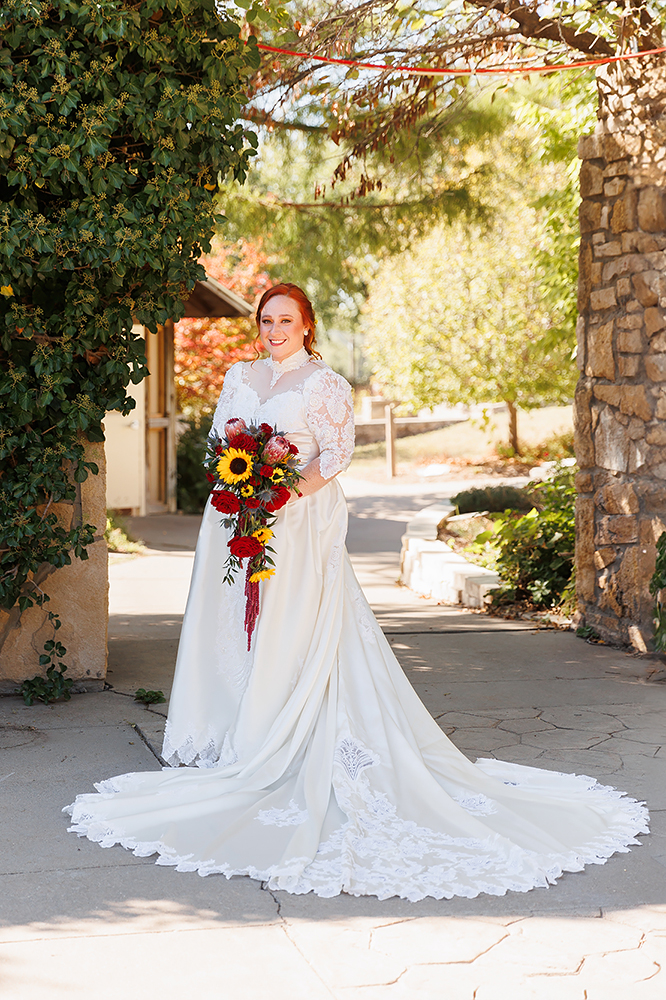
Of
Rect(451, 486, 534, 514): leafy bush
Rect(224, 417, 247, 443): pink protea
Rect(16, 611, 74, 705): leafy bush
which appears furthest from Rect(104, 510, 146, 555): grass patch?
Rect(224, 417, 247, 443): pink protea

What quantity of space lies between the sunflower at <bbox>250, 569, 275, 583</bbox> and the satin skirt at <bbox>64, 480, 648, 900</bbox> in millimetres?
143

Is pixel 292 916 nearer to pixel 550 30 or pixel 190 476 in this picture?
pixel 550 30

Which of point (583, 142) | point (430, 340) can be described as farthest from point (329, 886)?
point (430, 340)

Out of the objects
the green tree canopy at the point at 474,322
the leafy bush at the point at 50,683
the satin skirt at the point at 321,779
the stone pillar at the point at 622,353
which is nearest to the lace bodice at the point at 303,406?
the satin skirt at the point at 321,779

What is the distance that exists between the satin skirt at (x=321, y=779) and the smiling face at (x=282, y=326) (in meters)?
0.59

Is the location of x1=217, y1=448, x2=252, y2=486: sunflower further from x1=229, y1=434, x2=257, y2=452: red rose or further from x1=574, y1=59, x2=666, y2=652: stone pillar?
x1=574, y1=59, x2=666, y2=652: stone pillar

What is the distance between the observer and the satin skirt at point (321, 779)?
3.21 m

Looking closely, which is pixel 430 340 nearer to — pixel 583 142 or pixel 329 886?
pixel 583 142

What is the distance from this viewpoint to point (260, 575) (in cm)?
379

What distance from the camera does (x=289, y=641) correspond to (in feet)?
12.7

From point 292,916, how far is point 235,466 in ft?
5.07

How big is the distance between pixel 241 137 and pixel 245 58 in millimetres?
342

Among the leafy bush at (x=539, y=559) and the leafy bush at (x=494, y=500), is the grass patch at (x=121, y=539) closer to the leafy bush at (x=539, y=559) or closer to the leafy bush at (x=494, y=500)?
the leafy bush at (x=494, y=500)

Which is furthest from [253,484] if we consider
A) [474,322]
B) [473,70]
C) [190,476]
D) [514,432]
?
[514,432]
